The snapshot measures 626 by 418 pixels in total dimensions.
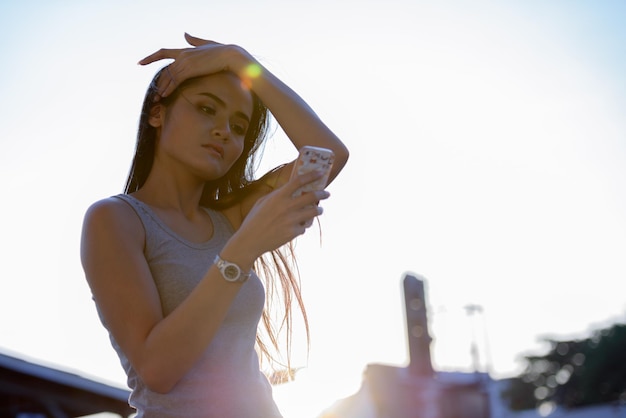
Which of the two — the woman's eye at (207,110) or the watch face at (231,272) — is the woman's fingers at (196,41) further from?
the watch face at (231,272)

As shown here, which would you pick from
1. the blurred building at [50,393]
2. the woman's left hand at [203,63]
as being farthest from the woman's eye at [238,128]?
the blurred building at [50,393]

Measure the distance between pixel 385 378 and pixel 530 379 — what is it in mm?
43709

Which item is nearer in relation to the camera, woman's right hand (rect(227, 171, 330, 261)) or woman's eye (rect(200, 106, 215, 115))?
woman's right hand (rect(227, 171, 330, 261))

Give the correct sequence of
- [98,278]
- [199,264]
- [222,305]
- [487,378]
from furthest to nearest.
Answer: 1. [487,378]
2. [199,264]
3. [98,278]
4. [222,305]

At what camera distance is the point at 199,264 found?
2232 millimetres

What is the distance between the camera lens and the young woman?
1.82 metres

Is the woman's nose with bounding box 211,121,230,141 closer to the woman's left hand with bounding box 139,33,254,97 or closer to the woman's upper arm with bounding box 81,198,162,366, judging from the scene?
the woman's left hand with bounding box 139,33,254,97

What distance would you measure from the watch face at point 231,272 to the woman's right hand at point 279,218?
0.05m

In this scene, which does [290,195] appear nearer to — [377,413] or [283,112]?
[283,112]

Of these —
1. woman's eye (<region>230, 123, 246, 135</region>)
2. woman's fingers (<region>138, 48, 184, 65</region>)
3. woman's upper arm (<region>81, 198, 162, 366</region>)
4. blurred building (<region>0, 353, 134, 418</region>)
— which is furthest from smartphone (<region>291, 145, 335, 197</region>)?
blurred building (<region>0, 353, 134, 418</region>)

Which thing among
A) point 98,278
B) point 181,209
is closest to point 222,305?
point 98,278

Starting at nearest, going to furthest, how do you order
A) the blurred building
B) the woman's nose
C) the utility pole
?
the woman's nose
the blurred building
the utility pole

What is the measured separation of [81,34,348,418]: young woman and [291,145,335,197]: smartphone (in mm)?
21

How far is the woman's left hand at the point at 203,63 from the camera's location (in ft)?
7.95
